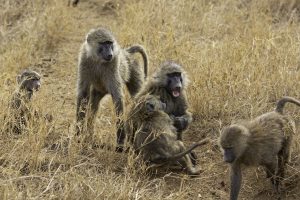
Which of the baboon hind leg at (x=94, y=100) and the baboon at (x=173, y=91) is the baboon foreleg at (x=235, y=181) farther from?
the baboon hind leg at (x=94, y=100)

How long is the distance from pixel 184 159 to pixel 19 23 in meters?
4.21

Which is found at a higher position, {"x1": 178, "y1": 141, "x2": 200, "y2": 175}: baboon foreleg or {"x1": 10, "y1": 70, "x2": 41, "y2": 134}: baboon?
{"x1": 10, "y1": 70, "x2": 41, "y2": 134}: baboon

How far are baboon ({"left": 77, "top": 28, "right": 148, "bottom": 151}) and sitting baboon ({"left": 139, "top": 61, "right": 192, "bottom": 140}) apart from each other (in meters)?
0.33

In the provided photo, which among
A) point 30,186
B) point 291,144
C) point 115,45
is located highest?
point 115,45

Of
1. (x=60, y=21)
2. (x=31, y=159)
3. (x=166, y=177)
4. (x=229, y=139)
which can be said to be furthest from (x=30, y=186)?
(x=60, y=21)

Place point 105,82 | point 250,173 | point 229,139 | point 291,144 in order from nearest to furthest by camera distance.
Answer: point 229,139
point 291,144
point 250,173
point 105,82

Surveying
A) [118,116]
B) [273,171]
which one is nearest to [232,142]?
[273,171]

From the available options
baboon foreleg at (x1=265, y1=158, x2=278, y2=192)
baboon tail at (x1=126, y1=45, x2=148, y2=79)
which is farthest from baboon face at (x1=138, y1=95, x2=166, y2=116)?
baboon tail at (x1=126, y1=45, x2=148, y2=79)

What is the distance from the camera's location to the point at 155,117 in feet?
15.9

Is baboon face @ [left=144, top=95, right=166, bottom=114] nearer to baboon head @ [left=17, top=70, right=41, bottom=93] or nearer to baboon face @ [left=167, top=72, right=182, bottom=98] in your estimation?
baboon face @ [left=167, top=72, right=182, bottom=98]

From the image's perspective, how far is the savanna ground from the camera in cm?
459

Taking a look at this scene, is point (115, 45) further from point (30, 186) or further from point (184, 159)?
point (30, 186)

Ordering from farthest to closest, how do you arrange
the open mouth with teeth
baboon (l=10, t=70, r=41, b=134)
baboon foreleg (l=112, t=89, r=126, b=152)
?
baboon (l=10, t=70, r=41, b=134), baboon foreleg (l=112, t=89, r=126, b=152), the open mouth with teeth

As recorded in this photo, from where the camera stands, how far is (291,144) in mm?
4645
